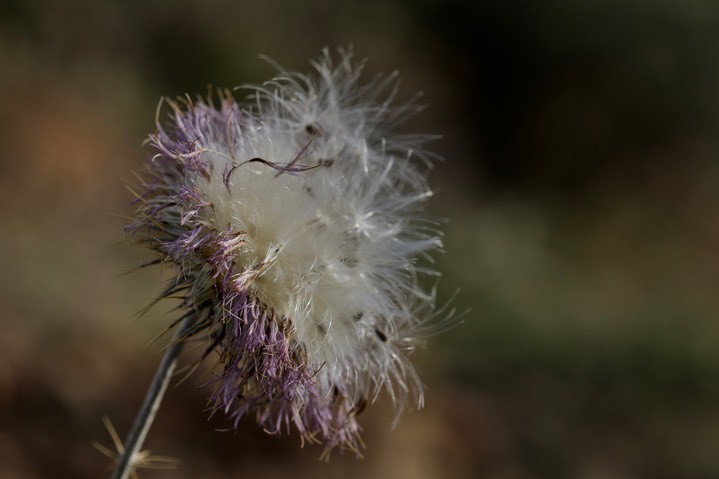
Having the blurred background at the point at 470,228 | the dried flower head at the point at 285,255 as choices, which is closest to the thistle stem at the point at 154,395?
the dried flower head at the point at 285,255

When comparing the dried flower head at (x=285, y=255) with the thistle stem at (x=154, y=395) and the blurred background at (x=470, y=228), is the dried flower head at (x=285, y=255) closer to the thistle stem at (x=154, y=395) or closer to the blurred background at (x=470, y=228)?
the thistle stem at (x=154, y=395)

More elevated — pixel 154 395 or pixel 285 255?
pixel 285 255

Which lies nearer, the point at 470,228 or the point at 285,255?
the point at 285,255

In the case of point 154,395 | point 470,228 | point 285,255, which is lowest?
point 154,395

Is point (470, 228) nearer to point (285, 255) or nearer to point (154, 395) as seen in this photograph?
point (285, 255)

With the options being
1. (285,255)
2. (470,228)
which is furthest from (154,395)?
(470,228)
